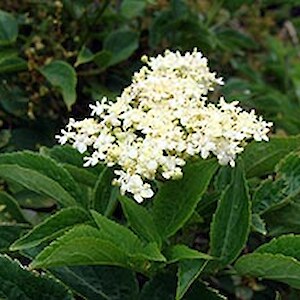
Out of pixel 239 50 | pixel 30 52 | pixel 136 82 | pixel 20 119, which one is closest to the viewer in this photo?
pixel 136 82

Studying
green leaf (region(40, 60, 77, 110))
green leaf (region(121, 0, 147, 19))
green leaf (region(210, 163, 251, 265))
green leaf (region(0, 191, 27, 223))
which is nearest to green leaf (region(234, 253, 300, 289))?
green leaf (region(210, 163, 251, 265))

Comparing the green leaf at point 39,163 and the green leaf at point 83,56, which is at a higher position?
the green leaf at point 83,56

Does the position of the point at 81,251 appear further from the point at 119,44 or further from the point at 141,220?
the point at 119,44

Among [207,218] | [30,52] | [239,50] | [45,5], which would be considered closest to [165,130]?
[207,218]

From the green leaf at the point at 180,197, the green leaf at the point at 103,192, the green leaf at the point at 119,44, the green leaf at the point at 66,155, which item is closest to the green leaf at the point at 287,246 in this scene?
the green leaf at the point at 180,197

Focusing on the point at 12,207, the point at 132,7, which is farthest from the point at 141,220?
the point at 132,7

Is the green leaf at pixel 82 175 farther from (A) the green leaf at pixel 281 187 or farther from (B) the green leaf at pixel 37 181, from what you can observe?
(A) the green leaf at pixel 281 187

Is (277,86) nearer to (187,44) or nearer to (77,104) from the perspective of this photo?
(187,44)
